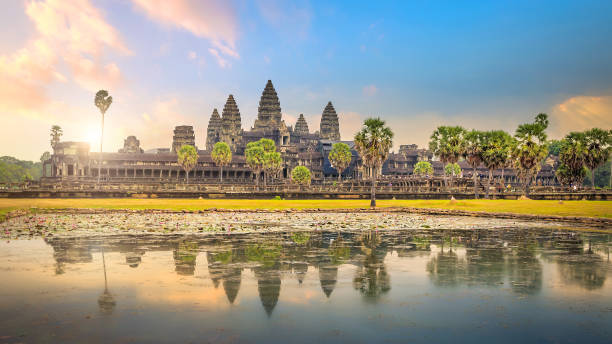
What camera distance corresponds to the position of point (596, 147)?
322ft

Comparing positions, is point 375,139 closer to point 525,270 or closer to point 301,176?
point 525,270

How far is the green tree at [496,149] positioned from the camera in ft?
277

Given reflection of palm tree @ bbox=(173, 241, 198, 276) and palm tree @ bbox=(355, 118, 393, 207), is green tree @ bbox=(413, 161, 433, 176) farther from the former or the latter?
reflection of palm tree @ bbox=(173, 241, 198, 276)

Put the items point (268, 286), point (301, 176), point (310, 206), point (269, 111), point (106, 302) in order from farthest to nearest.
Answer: point (269, 111) < point (301, 176) < point (310, 206) < point (268, 286) < point (106, 302)

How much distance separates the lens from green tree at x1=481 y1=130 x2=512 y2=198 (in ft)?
277

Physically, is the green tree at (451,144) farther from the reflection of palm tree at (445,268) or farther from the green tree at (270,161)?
the reflection of palm tree at (445,268)

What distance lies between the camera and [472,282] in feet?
48.9

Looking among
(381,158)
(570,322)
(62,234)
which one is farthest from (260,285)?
(381,158)

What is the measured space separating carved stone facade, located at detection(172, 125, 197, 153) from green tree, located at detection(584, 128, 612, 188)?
14001cm

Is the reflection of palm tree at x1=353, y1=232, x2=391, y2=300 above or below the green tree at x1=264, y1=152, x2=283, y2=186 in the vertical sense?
below

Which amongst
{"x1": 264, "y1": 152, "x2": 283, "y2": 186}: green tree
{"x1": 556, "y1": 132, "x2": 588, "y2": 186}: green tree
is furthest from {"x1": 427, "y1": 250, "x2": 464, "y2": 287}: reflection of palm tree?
{"x1": 264, "y1": 152, "x2": 283, "y2": 186}: green tree

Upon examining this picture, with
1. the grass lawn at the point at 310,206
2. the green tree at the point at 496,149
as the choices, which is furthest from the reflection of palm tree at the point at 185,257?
the green tree at the point at 496,149

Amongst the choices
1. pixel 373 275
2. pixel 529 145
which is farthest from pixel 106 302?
pixel 529 145

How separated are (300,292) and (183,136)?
624ft
